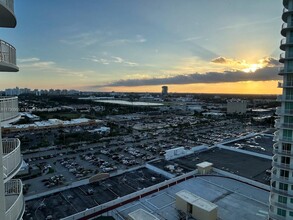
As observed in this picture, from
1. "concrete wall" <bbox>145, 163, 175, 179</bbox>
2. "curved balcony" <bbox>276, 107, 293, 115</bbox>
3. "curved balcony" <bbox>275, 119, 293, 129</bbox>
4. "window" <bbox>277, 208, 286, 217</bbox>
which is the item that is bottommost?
"concrete wall" <bbox>145, 163, 175, 179</bbox>

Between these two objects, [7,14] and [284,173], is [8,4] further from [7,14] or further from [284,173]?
[284,173]

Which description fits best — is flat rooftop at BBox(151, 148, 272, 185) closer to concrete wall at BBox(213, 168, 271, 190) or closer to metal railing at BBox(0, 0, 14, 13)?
concrete wall at BBox(213, 168, 271, 190)

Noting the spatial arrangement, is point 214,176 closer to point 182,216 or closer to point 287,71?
point 182,216

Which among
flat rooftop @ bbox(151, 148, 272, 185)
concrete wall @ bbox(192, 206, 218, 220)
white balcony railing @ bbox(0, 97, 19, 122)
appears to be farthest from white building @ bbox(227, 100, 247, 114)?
white balcony railing @ bbox(0, 97, 19, 122)

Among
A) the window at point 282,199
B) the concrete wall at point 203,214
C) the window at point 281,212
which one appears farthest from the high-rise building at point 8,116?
the window at point 281,212

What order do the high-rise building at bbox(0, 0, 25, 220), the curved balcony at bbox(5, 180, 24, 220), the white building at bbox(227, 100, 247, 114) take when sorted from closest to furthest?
the high-rise building at bbox(0, 0, 25, 220) → the curved balcony at bbox(5, 180, 24, 220) → the white building at bbox(227, 100, 247, 114)

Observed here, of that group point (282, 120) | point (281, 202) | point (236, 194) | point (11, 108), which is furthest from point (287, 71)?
point (11, 108)
